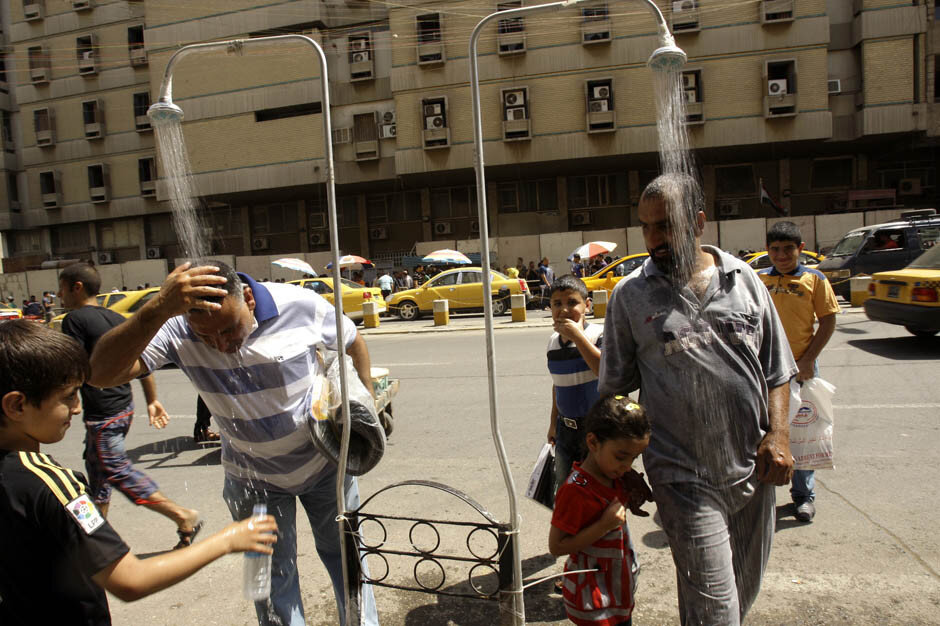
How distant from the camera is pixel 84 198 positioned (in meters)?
35.1

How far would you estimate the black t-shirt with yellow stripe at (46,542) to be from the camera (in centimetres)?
148

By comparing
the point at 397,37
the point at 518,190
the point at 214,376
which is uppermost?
the point at 397,37

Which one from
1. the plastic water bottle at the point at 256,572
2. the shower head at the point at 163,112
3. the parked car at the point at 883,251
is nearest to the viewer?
the plastic water bottle at the point at 256,572

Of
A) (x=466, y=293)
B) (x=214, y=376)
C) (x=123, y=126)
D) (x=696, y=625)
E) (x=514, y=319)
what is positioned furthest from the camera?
(x=123, y=126)

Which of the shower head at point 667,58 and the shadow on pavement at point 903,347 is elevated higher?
the shower head at point 667,58

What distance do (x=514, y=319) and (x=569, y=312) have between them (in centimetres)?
1274

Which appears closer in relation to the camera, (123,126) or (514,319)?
(514,319)

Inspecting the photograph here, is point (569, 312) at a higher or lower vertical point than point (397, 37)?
lower

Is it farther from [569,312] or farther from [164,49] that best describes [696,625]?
[164,49]

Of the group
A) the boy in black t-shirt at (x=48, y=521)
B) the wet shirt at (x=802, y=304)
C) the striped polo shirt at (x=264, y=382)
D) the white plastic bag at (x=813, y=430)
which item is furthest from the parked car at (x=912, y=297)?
the boy in black t-shirt at (x=48, y=521)

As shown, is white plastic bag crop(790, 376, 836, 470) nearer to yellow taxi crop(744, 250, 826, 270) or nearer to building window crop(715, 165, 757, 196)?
yellow taxi crop(744, 250, 826, 270)

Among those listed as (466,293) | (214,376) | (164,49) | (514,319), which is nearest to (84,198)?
(164,49)

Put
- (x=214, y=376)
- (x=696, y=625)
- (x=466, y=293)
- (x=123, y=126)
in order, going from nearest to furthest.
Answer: (x=696, y=625) < (x=214, y=376) < (x=466, y=293) < (x=123, y=126)

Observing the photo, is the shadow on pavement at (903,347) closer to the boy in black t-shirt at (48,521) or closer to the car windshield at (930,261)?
the car windshield at (930,261)
